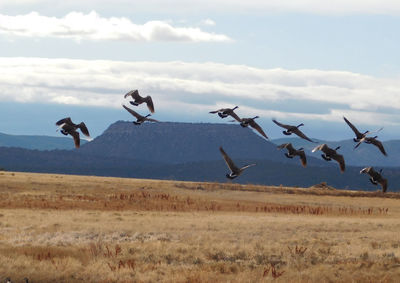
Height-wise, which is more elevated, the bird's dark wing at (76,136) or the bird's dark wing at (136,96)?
the bird's dark wing at (136,96)

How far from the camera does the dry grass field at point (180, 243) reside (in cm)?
3016

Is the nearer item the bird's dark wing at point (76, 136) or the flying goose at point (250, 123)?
the bird's dark wing at point (76, 136)

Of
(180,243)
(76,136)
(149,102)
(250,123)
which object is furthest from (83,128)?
(180,243)

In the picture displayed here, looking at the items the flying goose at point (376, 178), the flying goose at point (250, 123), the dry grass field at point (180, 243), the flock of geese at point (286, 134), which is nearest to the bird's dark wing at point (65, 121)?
the flock of geese at point (286, 134)

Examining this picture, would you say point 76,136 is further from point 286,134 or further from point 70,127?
point 286,134

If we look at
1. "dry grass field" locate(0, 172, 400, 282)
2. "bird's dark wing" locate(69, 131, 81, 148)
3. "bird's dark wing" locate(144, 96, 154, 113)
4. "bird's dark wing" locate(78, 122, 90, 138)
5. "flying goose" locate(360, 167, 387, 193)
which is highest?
"bird's dark wing" locate(144, 96, 154, 113)

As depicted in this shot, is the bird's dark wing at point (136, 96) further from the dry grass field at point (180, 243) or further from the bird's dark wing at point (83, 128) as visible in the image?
the dry grass field at point (180, 243)

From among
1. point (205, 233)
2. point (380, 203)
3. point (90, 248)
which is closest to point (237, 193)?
point (380, 203)

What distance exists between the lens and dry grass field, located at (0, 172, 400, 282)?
3016 cm

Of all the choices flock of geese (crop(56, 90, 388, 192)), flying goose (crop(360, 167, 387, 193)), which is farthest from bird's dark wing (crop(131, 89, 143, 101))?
flying goose (crop(360, 167, 387, 193))

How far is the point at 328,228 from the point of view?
161ft

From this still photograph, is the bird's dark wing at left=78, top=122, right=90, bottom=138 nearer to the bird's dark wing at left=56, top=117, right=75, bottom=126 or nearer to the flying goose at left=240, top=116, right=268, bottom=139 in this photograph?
the bird's dark wing at left=56, top=117, right=75, bottom=126

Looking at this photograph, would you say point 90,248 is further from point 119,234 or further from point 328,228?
point 328,228

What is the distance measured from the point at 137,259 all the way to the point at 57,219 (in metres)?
17.9
